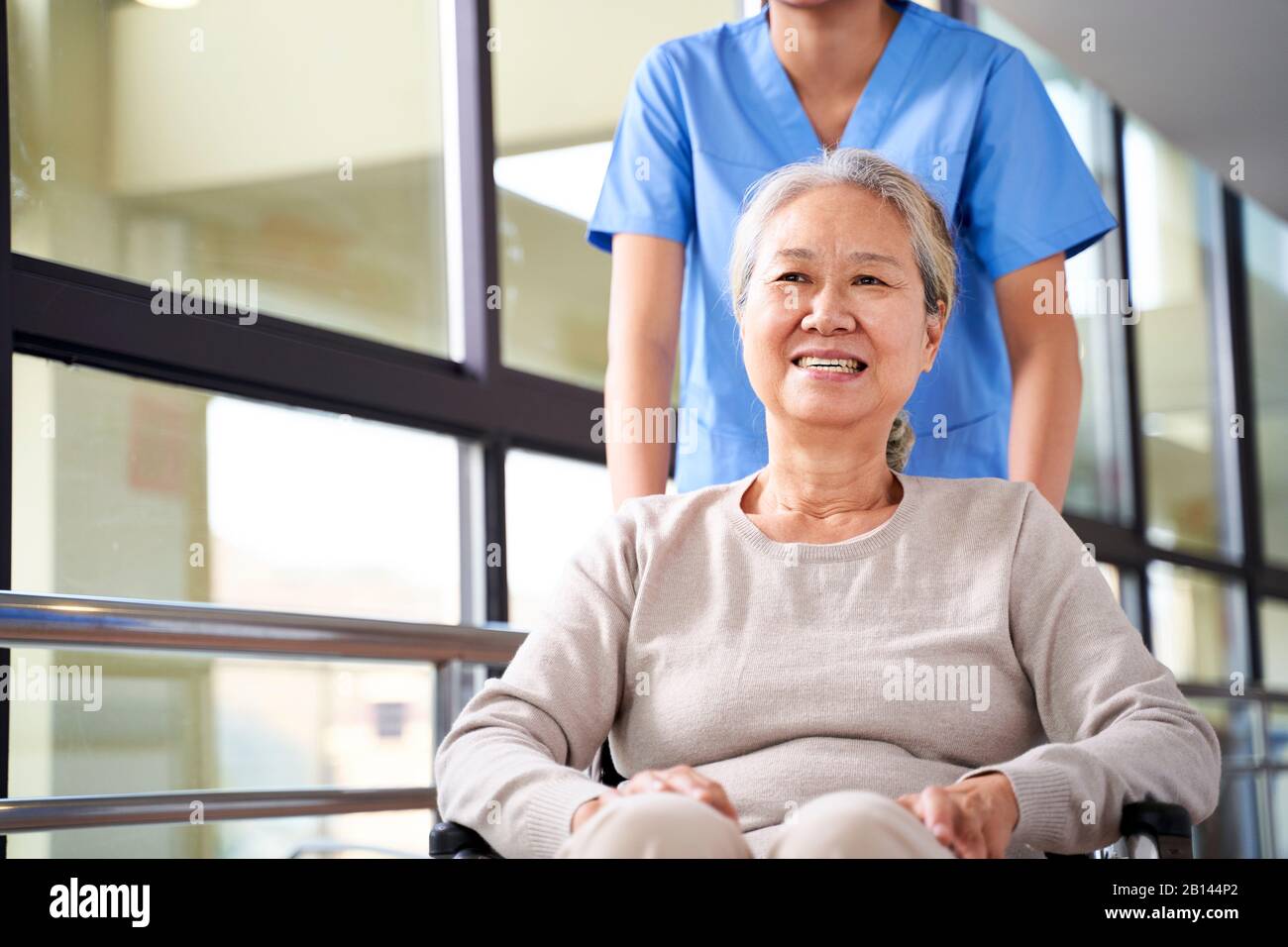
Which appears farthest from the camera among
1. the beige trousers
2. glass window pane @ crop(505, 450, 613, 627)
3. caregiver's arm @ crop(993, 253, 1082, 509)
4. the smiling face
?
glass window pane @ crop(505, 450, 613, 627)

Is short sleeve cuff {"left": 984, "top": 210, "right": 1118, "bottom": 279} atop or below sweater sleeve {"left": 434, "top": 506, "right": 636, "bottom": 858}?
atop

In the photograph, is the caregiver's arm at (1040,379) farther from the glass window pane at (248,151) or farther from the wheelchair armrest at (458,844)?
the glass window pane at (248,151)

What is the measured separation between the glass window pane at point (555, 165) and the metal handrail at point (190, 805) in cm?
149

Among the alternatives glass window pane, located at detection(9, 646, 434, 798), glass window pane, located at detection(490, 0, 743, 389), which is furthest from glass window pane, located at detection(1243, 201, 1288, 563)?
glass window pane, located at detection(9, 646, 434, 798)

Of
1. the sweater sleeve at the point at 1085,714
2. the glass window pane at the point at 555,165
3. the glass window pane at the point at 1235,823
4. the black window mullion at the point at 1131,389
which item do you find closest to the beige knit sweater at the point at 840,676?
the sweater sleeve at the point at 1085,714

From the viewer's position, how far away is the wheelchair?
1085 millimetres

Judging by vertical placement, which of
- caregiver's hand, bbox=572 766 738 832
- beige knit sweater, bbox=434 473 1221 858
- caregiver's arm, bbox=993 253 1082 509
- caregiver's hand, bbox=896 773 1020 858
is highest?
caregiver's arm, bbox=993 253 1082 509

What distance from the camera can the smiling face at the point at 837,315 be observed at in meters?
1.38

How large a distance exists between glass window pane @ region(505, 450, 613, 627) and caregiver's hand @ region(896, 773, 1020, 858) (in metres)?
2.50

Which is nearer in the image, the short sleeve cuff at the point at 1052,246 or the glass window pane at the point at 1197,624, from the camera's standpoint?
the short sleeve cuff at the point at 1052,246

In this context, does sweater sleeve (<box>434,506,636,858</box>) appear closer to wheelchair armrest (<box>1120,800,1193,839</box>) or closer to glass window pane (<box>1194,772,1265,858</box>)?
wheelchair armrest (<box>1120,800,1193,839</box>)

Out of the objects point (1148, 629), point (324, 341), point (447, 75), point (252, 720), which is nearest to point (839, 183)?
point (324, 341)

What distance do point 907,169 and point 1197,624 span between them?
591 cm

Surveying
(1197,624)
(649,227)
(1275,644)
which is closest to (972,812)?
(649,227)
